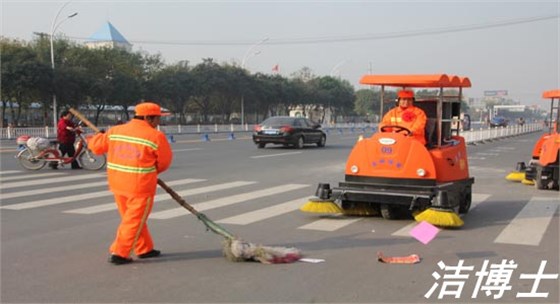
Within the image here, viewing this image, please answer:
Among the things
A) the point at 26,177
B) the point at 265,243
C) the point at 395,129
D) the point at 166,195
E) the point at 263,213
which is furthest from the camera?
the point at 26,177

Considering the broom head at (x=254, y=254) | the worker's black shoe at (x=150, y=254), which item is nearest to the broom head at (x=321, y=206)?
the broom head at (x=254, y=254)

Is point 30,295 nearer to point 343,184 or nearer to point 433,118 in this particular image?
point 343,184

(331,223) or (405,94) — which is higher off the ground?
(405,94)

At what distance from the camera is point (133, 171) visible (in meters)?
5.60

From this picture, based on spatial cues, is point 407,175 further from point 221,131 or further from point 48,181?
point 221,131

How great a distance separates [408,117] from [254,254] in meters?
3.74

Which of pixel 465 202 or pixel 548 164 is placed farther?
pixel 548 164

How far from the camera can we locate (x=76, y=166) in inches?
587

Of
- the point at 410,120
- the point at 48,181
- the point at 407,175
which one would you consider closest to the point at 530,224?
the point at 407,175

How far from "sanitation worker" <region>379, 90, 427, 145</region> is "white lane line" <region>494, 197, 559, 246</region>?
67.2 inches

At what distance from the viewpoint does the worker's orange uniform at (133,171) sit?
560 cm

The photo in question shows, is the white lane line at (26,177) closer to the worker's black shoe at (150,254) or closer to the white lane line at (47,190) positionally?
the white lane line at (47,190)

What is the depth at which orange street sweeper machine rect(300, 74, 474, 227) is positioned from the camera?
7863mm

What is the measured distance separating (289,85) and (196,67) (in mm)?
16001
